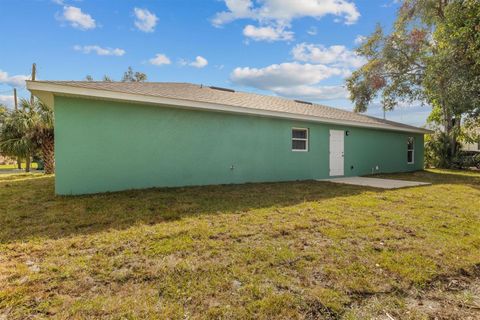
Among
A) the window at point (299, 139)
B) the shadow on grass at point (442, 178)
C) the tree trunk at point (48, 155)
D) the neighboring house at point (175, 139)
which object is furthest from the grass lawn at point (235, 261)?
the tree trunk at point (48, 155)

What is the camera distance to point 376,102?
19.1 m

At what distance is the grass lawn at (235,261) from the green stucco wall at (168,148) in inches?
47.8

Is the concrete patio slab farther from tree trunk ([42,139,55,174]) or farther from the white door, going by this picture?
tree trunk ([42,139,55,174])

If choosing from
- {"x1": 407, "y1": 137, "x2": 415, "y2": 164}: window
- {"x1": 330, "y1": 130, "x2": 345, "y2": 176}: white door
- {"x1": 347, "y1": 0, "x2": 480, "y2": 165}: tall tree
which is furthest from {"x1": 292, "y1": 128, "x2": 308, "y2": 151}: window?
{"x1": 407, "y1": 137, "x2": 415, "y2": 164}: window

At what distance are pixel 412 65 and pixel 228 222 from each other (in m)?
18.5

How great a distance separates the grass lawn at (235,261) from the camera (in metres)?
1.98

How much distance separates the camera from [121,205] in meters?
4.99

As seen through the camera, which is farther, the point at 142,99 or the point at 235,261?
the point at 142,99

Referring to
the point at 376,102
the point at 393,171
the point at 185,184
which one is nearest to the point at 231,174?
the point at 185,184

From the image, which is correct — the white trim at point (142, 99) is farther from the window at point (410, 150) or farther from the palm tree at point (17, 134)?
the window at point (410, 150)

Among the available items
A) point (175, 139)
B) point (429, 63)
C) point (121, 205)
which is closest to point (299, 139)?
point (175, 139)

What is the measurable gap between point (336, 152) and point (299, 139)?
206cm

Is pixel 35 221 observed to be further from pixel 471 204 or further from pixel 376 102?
pixel 376 102

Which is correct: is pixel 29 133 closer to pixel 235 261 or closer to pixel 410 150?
pixel 235 261
